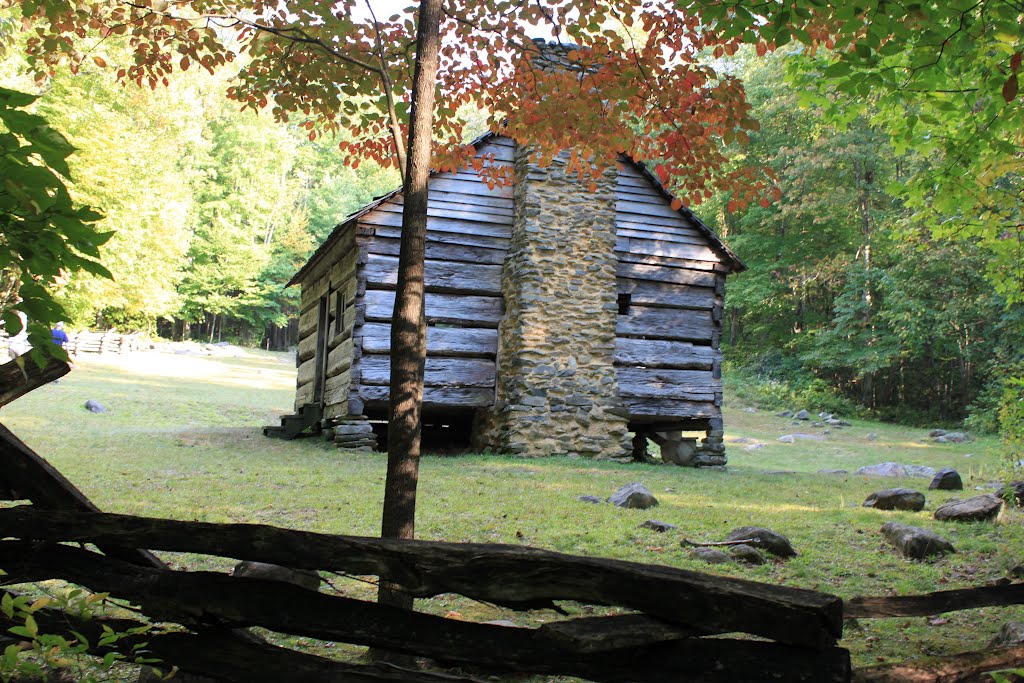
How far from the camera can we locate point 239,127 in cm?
4738

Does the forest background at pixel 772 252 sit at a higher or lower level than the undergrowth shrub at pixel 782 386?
higher

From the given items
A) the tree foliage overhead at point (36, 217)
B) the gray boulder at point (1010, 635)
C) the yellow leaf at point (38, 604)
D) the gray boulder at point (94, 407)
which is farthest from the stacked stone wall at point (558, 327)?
the tree foliage overhead at point (36, 217)

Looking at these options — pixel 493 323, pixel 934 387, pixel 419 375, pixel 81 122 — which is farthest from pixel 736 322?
pixel 419 375

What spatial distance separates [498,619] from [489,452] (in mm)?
9054

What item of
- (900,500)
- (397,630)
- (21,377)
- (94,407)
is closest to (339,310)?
(94,407)

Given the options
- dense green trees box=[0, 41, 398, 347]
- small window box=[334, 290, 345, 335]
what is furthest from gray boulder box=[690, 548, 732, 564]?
dense green trees box=[0, 41, 398, 347]

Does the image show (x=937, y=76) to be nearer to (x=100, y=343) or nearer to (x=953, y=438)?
(x=953, y=438)

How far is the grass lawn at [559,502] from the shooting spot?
18.1ft

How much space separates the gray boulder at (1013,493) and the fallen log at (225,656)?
714cm

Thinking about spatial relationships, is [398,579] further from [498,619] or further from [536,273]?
[536,273]

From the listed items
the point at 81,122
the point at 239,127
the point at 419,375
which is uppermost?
the point at 239,127

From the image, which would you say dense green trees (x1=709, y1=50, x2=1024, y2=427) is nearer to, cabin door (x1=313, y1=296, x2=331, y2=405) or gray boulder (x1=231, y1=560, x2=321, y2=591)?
cabin door (x1=313, y1=296, x2=331, y2=405)

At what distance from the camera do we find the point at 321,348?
1631 cm

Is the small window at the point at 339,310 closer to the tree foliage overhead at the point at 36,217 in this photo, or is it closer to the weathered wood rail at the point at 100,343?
the tree foliage overhead at the point at 36,217
